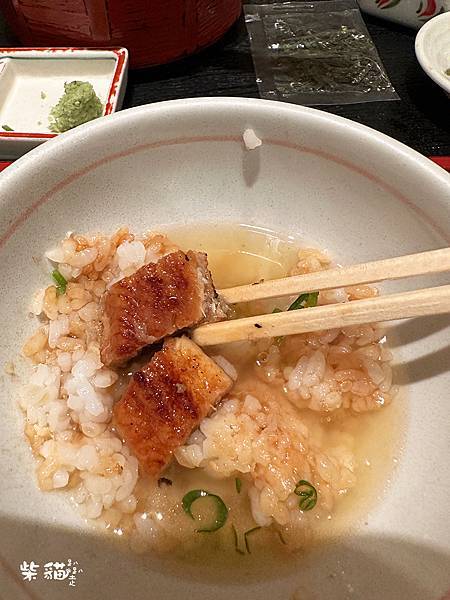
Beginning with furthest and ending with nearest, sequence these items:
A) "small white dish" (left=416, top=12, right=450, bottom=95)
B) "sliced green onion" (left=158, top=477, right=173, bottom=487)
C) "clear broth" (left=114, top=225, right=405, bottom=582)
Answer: "small white dish" (left=416, top=12, right=450, bottom=95)
"sliced green onion" (left=158, top=477, right=173, bottom=487)
"clear broth" (left=114, top=225, right=405, bottom=582)

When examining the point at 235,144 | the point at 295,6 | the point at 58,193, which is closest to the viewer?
the point at 58,193

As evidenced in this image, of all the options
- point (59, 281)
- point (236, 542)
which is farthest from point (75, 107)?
point (236, 542)

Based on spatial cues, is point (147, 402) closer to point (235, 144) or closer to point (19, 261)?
point (19, 261)

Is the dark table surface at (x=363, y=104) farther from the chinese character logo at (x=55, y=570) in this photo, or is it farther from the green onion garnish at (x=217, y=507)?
the chinese character logo at (x=55, y=570)

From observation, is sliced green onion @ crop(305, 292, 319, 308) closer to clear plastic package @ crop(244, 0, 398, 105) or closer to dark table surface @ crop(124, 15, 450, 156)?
dark table surface @ crop(124, 15, 450, 156)

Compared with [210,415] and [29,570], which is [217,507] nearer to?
[210,415]

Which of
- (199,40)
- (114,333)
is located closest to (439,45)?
(199,40)

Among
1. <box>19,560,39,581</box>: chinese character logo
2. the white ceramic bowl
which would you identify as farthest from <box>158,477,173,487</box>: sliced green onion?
<box>19,560,39,581</box>: chinese character logo
